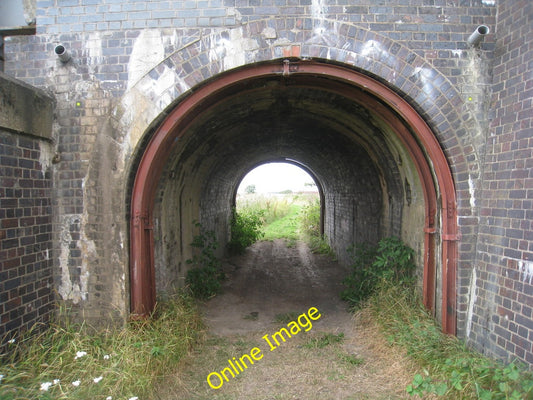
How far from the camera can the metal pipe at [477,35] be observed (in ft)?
13.8

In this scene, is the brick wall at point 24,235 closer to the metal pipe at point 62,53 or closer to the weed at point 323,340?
the metal pipe at point 62,53

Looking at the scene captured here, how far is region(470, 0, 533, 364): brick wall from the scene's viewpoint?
145 inches

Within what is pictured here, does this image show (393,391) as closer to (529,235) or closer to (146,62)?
(529,235)

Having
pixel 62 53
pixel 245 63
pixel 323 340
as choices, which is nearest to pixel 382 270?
pixel 323 340

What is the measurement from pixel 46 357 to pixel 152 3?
4.56m

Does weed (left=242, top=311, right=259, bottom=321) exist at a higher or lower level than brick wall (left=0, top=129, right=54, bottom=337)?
lower

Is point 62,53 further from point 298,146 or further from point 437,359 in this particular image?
point 298,146

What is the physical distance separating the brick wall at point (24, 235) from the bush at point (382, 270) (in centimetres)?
484

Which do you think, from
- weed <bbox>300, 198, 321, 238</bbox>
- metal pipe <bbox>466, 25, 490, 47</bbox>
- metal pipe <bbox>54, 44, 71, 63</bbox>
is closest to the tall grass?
weed <bbox>300, 198, 321, 238</bbox>

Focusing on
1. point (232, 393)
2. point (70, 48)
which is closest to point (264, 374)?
point (232, 393)

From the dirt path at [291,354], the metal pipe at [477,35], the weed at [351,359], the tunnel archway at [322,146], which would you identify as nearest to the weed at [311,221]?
the tunnel archway at [322,146]

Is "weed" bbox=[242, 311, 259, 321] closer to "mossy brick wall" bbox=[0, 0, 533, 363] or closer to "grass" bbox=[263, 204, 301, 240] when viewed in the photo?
"mossy brick wall" bbox=[0, 0, 533, 363]

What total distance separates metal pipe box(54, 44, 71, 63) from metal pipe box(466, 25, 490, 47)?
200 inches

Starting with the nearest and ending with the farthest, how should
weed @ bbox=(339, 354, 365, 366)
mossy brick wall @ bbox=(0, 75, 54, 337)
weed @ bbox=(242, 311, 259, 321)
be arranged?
mossy brick wall @ bbox=(0, 75, 54, 337) < weed @ bbox=(339, 354, 365, 366) < weed @ bbox=(242, 311, 259, 321)
